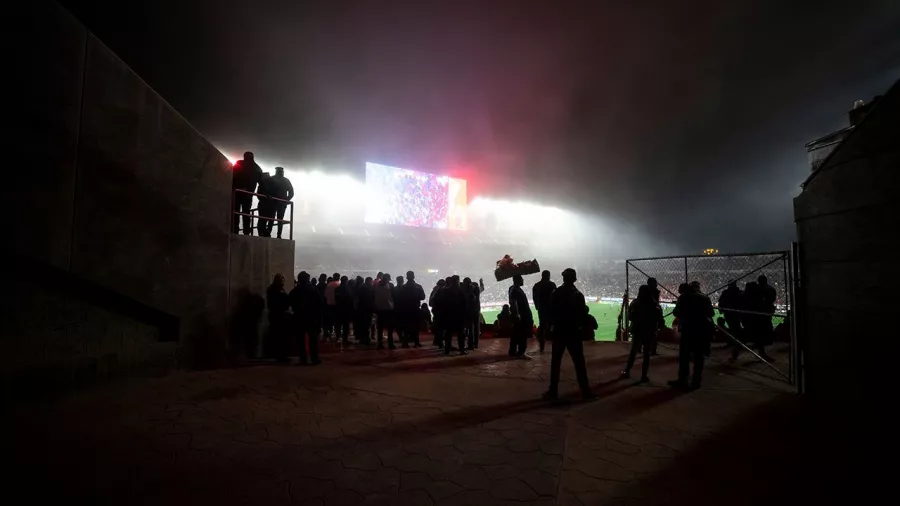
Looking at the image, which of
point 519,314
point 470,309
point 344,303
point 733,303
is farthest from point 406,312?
point 733,303

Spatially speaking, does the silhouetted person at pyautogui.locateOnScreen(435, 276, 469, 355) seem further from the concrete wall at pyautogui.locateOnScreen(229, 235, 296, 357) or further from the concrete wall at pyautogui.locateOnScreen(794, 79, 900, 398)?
the concrete wall at pyautogui.locateOnScreen(794, 79, 900, 398)

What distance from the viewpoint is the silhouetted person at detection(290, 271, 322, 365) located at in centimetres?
791

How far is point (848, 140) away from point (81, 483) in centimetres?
Result: 862

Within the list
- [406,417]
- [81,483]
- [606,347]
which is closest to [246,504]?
[81,483]

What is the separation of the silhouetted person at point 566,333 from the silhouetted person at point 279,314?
5659mm

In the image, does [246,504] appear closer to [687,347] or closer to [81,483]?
[81,483]

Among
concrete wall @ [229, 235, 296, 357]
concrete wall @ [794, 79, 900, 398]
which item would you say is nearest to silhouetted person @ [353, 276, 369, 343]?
concrete wall @ [229, 235, 296, 357]

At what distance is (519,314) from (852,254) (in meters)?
5.88

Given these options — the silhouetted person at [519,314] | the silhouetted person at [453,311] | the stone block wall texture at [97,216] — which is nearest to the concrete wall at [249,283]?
the stone block wall texture at [97,216]

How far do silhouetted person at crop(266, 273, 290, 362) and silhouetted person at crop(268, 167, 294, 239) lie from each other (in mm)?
2139

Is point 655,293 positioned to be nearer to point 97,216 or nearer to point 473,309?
point 473,309

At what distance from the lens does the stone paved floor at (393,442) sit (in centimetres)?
312

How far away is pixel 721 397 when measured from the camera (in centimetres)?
594

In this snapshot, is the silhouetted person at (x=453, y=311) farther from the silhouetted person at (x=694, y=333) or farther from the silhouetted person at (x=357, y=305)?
the silhouetted person at (x=694, y=333)
